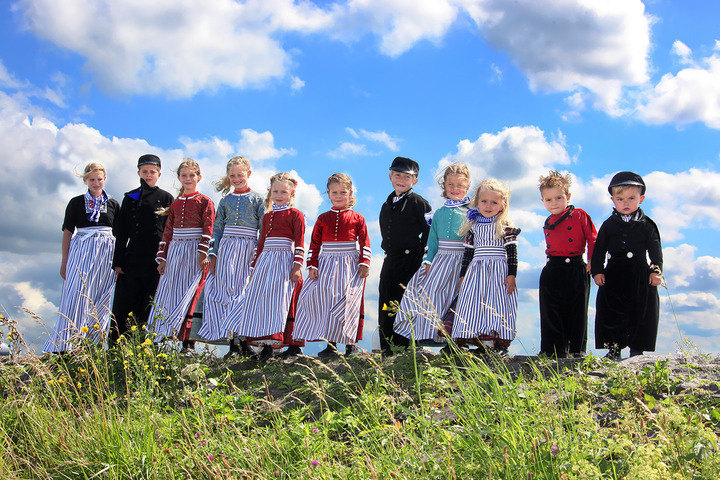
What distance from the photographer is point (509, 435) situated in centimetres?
281

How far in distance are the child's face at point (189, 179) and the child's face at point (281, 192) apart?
115cm

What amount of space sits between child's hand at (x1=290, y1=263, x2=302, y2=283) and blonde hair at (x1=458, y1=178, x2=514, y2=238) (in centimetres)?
190

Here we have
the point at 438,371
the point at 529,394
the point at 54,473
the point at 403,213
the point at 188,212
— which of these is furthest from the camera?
the point at 188,212

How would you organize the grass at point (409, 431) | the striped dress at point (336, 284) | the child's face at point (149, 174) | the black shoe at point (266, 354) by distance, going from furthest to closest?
the child's face at point (149, 174)
the black shoe at point (266, 354)
the striped dress at point (336, 284)
the grass at point (409, 431)

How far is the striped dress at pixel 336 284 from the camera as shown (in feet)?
22.4

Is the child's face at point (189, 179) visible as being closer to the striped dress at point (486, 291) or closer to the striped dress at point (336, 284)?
the striped dress at point (336, 284)

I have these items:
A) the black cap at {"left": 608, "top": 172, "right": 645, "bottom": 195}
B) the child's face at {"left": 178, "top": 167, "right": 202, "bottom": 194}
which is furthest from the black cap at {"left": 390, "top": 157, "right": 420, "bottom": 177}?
the child's face at {"left": 178, "top": 167, "right": 202, "bottom": 194}

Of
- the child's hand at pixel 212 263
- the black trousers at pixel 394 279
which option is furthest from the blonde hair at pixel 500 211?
the child's hand at pixel 212 263

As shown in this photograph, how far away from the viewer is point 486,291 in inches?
Answer: 240

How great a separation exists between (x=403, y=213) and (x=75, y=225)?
4.53 m

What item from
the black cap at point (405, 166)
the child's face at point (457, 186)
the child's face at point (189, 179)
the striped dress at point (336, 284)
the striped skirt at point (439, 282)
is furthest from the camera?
the child's face at point (189, 179)

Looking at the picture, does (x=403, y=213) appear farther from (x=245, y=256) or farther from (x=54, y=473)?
A: (x=54, y=473)

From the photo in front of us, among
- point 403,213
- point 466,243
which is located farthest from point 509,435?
point 403,213

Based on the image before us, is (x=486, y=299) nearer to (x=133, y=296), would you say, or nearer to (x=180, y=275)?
(x=180, y=275)
